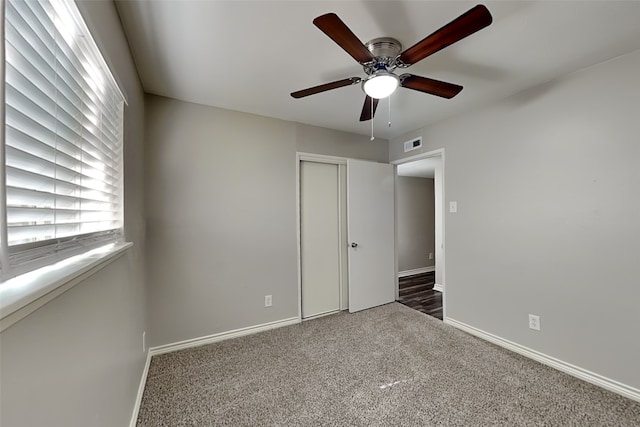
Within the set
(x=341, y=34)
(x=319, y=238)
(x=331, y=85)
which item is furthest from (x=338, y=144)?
(x=341, y=34)

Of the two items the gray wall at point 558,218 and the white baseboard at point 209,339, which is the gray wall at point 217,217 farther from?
the gray wall at point 558,218

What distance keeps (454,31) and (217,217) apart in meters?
2.32

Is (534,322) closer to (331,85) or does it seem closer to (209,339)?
(331,85)

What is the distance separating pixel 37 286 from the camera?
20.9 inches

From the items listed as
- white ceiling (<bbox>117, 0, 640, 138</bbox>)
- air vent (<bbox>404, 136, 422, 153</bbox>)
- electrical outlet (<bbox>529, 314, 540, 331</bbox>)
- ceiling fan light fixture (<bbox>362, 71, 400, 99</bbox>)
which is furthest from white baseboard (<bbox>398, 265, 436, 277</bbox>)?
ceiling fan light fixture (<bbox>362, 71, 400, 99</bbox>)

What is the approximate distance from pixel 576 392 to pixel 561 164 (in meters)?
1.70

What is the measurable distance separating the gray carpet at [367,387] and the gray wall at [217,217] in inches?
14.6

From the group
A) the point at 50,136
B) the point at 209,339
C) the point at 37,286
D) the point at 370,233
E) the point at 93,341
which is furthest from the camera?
the point at 370,233

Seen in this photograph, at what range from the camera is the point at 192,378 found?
6.25 feet

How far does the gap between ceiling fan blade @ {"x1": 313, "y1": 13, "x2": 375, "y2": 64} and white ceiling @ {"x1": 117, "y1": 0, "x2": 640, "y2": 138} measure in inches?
9.0

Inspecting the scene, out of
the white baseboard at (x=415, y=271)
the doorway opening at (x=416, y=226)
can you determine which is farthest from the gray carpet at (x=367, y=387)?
the white baseboard at (x=415, y=271)

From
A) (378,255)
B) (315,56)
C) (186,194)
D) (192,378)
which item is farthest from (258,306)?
(315,56)

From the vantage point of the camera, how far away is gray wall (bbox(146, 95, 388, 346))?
227cm

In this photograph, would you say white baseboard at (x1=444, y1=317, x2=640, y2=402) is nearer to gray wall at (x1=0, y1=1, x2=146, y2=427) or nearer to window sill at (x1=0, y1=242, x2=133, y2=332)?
gray wall at (x1=0, y1=1, x2=146, y2=427)
